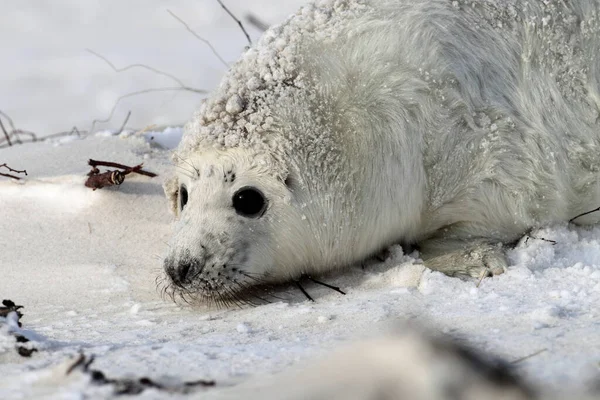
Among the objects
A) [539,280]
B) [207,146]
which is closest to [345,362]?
[539,280]

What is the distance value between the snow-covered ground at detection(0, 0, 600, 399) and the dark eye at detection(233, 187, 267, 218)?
30 centimetres

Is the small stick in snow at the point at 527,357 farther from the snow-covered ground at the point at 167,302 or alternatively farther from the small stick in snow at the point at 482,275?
the small stick in snow at the point at 482,275

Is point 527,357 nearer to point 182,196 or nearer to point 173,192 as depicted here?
point 182,196

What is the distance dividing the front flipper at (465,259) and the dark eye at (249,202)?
603mm

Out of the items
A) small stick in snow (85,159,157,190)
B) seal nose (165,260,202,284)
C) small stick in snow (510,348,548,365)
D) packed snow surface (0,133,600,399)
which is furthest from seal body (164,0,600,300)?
small stick in snow (510,348,548,365)

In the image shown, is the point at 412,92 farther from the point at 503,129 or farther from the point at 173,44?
the point at 173,44

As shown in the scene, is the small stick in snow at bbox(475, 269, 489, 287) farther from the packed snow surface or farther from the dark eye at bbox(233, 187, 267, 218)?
the dark eye at bbox(233, 187, 267, 218)

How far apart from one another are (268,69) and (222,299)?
0.79m

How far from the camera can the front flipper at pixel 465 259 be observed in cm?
287

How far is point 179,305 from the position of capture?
2881 millimetres

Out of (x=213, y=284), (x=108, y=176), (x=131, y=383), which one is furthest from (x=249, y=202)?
(x=131, y=383)

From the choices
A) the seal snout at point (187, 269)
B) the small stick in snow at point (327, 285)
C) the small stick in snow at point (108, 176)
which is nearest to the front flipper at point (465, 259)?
the small stick in snow at point (327, 285)

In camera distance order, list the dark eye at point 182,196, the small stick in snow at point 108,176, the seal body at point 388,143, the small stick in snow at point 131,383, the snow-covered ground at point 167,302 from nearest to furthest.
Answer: the small stick in snow at point 131,383
the snow-covered ground at point 167,302
the seal body at point 388,143
the dark eye at point 182,196
the small stick in snow at point 108,176

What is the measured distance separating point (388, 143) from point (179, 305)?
877mm
